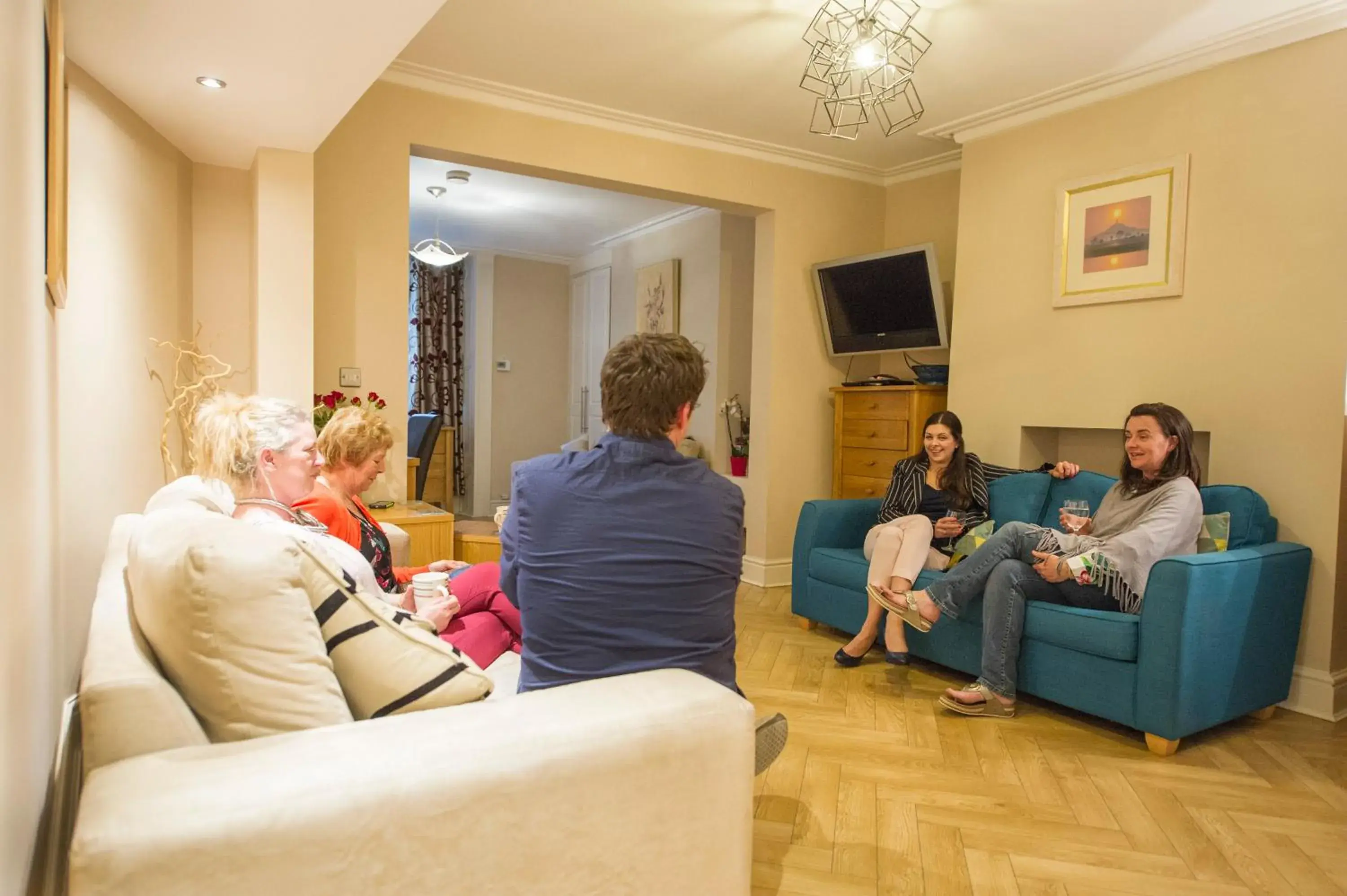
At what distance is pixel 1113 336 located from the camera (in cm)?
378

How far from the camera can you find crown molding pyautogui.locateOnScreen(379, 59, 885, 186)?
3.83 m

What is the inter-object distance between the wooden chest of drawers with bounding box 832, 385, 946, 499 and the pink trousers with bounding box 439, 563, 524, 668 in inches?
111

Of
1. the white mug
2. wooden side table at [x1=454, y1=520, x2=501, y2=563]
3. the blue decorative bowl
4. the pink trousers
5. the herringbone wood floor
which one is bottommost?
the herringbone wood floor

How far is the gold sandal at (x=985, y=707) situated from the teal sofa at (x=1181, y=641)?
0.44 feet

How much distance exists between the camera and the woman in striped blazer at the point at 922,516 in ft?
11.3

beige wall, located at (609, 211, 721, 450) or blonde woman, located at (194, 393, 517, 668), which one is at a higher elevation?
beige wall, located at (609, 211, 721, 450)

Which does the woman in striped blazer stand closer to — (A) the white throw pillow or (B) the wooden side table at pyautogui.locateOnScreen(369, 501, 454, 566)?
(B) the wooden side table at pyautogui.locateOnScreen(369, 501, 454, 566)

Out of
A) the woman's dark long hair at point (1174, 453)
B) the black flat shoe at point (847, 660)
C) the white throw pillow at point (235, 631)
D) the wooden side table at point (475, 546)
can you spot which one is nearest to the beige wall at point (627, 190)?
the wooden side table at point (475, 546)

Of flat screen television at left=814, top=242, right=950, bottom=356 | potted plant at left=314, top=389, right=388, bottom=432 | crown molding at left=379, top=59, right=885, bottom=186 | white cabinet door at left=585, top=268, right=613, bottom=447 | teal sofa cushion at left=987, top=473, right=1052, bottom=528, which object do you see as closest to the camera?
potted plant at left=314, top=389, right=388, bottom=432

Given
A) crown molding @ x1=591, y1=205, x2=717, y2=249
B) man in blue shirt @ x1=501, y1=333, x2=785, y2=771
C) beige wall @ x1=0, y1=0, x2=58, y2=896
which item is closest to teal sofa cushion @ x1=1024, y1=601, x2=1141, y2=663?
man in blue shirt @ x1=501, y1=333, x2=785, y2=771

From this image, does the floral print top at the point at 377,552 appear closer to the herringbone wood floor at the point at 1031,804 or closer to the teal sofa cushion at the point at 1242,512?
the herringbone wood floor at the point at 1031,804

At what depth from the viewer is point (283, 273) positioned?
3.26m

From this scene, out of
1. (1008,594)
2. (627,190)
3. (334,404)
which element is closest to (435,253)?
(627,190)

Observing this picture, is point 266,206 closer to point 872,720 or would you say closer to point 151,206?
point 151,206
